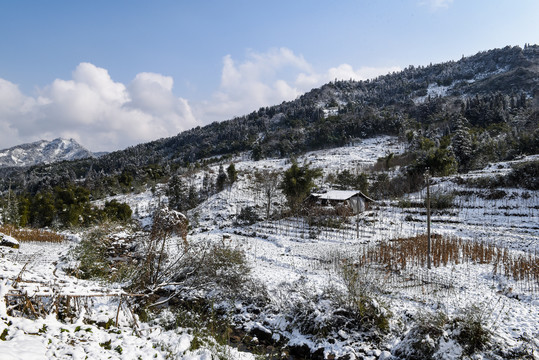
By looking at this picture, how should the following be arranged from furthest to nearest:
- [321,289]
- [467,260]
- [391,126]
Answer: [391,126]
[467,260]
[321,289]

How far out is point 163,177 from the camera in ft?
188

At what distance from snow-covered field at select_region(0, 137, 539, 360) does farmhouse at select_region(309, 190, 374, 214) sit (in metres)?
2.26

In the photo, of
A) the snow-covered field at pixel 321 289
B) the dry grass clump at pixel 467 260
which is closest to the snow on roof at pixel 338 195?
the snow-covered field at pixel 321 289

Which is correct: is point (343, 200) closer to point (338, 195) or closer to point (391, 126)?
point (338, 195)

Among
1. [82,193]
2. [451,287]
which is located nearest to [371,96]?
[82,193]

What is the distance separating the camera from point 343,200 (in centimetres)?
2606

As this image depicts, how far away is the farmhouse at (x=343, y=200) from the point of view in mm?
26281

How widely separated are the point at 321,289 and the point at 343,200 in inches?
713

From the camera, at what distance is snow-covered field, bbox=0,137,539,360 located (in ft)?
13.5

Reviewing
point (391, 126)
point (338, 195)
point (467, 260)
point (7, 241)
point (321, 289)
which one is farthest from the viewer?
point (391, 126)

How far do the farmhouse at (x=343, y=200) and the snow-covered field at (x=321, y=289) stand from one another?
2263mm

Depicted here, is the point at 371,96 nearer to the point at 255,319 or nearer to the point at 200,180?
the point at 200,180

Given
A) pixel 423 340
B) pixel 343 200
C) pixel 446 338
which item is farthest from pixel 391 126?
pixel 423 340

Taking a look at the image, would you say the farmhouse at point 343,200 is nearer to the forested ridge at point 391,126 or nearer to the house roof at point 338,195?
the house roof at point 338,195
